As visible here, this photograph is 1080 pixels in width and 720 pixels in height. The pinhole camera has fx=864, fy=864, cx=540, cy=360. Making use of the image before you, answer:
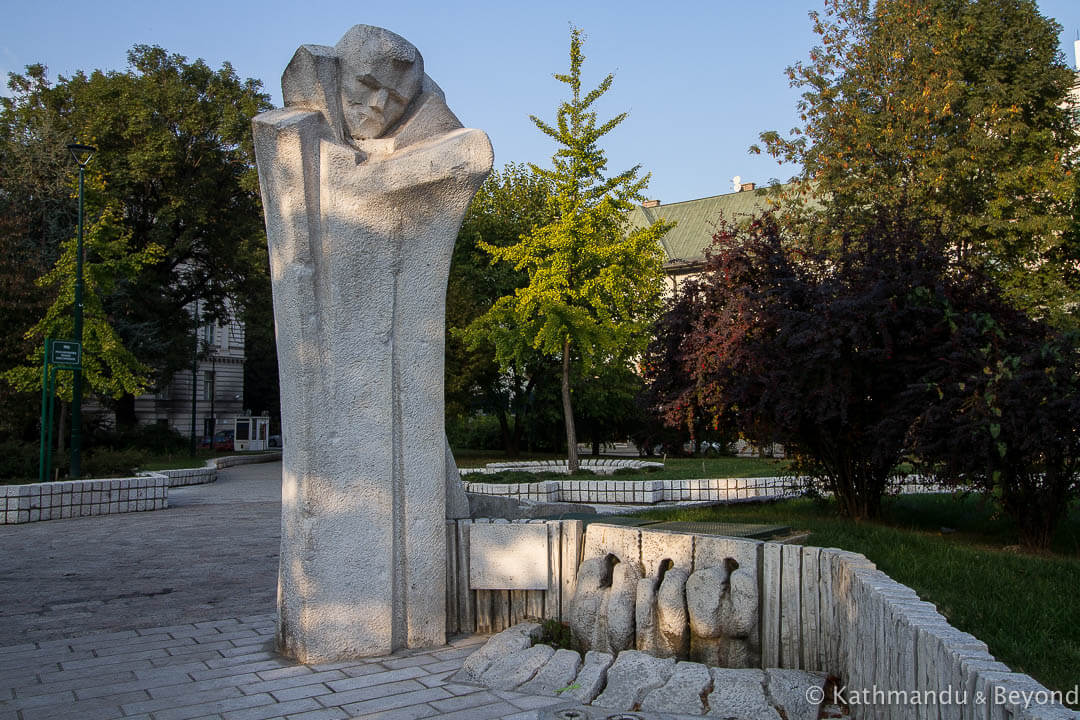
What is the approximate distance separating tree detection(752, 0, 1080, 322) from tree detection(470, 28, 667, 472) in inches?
178

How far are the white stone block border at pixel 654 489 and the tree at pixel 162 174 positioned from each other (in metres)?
18.7

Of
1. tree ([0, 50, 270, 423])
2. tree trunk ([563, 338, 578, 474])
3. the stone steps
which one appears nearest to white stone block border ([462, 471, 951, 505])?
tree trunk ([563, 338, 578, 474])

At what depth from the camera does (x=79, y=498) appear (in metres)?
14.4

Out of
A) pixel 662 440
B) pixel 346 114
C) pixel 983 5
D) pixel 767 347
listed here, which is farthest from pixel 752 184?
pixel 346 114

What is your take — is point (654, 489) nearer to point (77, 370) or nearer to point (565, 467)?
point (565, 467)

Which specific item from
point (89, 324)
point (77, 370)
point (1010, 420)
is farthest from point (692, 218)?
point (1010, 420)

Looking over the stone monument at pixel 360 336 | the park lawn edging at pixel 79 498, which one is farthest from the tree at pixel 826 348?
the park lawn edging at pixel 79 498

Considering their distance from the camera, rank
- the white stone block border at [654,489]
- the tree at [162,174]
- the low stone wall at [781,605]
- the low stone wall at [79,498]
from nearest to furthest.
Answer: the low stone wall at [781,605] → the low stone wall at [79,498] → the white stone block border at [654,489] → the tree at [162,174]

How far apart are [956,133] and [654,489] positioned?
13.9m

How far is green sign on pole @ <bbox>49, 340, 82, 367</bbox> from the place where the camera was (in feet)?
51.4

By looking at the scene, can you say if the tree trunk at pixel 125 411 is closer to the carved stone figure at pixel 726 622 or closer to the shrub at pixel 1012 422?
the shrub at pixel 1012 422

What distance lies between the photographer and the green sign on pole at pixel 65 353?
15.7 metres

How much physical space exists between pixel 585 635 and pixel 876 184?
1967cm

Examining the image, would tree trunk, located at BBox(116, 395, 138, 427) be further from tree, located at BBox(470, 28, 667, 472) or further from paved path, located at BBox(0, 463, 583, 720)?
paved path, located at BBox(0, 463, 583, 720)
